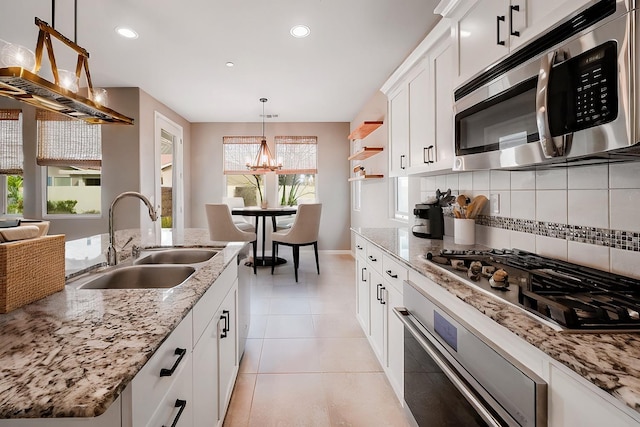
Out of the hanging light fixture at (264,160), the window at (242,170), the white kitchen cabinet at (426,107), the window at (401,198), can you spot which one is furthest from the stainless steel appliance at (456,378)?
the window at (242,170)

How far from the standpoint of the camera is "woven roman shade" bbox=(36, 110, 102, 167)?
426cm

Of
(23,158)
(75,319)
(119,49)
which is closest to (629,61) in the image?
(75,319)

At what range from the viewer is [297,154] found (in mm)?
6156

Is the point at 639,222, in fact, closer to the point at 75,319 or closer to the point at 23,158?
the point at 75,319

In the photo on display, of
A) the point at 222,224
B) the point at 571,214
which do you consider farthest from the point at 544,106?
the point at 222,224

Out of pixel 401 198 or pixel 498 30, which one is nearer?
pixel 498 30

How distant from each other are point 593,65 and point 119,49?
12.4 feet

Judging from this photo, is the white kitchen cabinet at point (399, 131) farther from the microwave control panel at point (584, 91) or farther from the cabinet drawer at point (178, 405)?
the cabinet drawer at point (178, 405)

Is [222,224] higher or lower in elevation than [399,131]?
lower

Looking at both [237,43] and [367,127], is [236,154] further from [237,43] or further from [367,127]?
[237,43]

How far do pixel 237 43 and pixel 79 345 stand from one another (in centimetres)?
303

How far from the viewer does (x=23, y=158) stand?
4.33m

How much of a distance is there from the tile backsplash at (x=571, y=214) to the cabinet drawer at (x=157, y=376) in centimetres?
149

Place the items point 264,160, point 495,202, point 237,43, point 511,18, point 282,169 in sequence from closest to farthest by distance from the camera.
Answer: point 511,18, point 495,202, point 237,43, point 264,160, point 282,169
